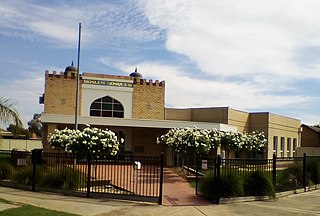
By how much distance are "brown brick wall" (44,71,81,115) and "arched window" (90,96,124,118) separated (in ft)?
6.29

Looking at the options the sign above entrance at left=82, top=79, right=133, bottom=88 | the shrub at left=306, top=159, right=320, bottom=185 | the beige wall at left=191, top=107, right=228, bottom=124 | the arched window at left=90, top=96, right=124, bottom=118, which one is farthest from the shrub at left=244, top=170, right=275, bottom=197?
the sign above entrance at left=82, top=79, right=133, bottom=88

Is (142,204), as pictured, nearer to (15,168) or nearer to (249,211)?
(249,211)

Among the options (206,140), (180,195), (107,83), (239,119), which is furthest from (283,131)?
(180,195)

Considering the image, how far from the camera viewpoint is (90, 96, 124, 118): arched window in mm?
36938

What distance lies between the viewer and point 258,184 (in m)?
15.7

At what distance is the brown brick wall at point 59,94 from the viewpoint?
116 feet

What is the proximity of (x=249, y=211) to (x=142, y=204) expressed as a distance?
3.24m

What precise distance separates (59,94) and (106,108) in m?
4.12

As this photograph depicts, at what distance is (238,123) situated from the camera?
1618 inches


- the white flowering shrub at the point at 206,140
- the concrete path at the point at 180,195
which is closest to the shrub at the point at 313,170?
the white flowering shrub at the point at 206,140

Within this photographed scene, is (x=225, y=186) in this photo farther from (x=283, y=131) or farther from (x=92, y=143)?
(x=283, y=131)

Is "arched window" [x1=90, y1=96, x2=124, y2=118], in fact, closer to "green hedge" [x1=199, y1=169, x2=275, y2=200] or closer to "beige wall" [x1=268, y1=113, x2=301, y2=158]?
"beige wall" [x1=268, y1=113, x2=301, y2=158]

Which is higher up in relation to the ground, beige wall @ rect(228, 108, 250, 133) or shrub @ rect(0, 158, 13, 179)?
beige wall @ rect(228, 108, 250, 133)

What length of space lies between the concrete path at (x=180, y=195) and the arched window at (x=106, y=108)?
17287 mm
